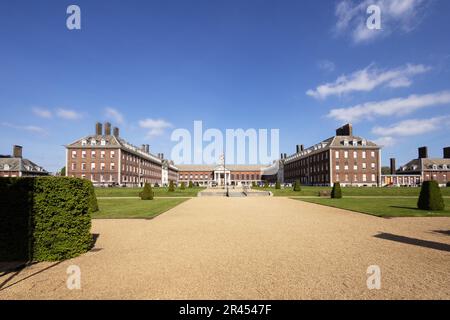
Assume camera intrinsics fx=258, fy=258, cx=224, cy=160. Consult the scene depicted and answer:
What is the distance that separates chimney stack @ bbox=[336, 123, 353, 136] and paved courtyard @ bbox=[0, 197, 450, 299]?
63.0 metres

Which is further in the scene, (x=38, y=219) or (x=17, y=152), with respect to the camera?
(x=17, y=152)

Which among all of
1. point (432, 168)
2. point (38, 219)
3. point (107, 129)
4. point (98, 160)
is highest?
point (107, 129)

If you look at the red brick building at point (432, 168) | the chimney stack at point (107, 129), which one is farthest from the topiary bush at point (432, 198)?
the chimney stack at point (107, 129)

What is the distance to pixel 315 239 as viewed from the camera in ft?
29.9

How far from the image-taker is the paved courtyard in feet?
15.7

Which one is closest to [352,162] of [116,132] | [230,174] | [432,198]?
[432,198]

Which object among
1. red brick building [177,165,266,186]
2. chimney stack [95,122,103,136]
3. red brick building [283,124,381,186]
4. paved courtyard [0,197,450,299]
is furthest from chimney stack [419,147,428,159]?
chimney stack [95,122,103,136]

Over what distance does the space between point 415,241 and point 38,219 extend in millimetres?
11524

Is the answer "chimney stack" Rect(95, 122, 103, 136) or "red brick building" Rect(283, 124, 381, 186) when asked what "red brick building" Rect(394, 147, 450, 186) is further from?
"chimney stack" Rect(95, 122, 103, 136)

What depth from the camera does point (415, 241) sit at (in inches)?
342

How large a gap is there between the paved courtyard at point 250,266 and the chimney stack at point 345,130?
207 feet

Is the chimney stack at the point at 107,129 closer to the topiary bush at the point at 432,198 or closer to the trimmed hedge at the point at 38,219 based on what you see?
the trimmed hedge at the point at 38,219

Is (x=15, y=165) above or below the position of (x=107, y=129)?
below

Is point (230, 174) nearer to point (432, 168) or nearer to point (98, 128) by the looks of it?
point (98, 128)
